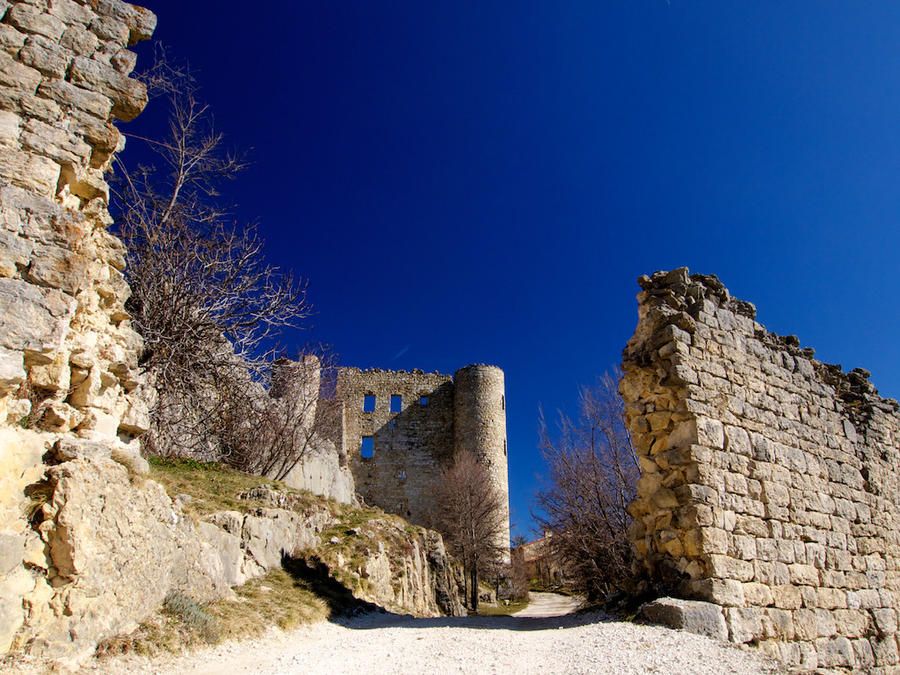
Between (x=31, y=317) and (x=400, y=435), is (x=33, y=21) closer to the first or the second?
(x=31, y=317)

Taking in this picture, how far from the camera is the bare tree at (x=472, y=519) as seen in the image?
21234mm

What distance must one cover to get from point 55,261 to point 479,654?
4.74 meters

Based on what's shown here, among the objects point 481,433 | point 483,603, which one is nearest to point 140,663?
Result: point 483,603

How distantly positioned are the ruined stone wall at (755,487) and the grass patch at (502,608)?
1444cm

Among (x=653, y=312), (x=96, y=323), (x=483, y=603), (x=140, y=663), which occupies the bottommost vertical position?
(x=483, y=603)

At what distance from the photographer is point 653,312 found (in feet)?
22.5

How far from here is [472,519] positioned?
2223 cm

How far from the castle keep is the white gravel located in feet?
82.8

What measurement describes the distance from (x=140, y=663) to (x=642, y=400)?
5739mm

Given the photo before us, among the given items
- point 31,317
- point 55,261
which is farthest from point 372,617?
point 55,261

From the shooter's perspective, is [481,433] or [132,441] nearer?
[132,441]

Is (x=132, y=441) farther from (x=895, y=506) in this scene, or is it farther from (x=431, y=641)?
(x=895, y=506)

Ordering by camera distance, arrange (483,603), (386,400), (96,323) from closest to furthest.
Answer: (96,323) < (483,603) < (386,400)

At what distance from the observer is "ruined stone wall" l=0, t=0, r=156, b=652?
10.6 feet
